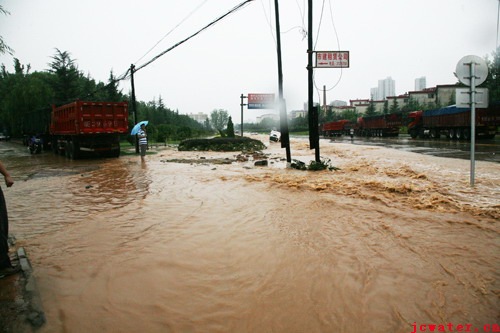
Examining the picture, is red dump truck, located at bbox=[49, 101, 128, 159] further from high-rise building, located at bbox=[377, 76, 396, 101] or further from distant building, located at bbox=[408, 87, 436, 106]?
high-rise building, located at bbox=[377, 76, 396, 101]

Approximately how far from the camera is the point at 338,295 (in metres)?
2.88

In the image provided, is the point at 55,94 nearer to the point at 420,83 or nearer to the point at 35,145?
the point at 35,145

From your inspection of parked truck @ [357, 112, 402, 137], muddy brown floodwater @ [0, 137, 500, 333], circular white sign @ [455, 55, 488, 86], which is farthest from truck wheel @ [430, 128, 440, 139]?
circular white sign @ [455, 55, 488, 86]

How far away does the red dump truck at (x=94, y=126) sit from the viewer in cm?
1529

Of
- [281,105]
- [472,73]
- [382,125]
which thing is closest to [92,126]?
[281,105]

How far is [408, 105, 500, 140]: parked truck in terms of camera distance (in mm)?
22031

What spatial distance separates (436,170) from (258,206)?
6.87 metres

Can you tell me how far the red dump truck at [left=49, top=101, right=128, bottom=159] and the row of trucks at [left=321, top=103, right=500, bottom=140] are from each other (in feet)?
73.3

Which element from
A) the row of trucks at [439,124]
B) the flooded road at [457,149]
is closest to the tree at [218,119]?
the row of trucks at [439,124]

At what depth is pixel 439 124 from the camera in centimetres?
2672

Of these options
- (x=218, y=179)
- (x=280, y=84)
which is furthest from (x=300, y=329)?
(x=280, y=84)

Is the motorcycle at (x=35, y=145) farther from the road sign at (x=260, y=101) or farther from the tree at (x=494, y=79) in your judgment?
the tree at (x=494, y=79)

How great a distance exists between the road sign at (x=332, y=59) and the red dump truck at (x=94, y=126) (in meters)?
10.8

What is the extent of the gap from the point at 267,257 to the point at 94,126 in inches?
580
